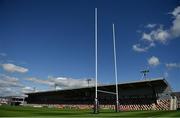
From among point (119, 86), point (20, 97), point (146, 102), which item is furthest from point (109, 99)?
point (20, 97)

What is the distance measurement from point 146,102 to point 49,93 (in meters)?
37.9

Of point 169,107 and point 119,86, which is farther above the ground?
point 119,86

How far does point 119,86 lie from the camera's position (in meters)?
52.1

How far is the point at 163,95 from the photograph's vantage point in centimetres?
4559

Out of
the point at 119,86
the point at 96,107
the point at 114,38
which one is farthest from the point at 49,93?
the point at 96,107

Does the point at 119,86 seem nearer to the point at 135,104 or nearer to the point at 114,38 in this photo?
the point at 135,104

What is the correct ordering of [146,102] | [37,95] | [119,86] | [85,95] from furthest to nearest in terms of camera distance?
1. [37,95]
2. [85,95]
3. [119,86]
4. [146,102]

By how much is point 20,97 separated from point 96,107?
82127 mm

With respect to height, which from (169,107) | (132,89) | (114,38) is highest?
(114,38)

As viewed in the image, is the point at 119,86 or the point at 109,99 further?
the point at 109,99

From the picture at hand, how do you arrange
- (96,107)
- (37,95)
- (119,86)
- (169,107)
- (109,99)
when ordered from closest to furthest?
(96,107), (169,107), (119,86), (109,99), (37,95)

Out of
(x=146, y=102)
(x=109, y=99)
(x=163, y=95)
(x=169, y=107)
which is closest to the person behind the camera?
(x=169, y=107)

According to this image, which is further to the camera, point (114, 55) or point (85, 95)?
point (85, 95)

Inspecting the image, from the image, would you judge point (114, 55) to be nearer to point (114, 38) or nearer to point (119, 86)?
point (114, 38)
